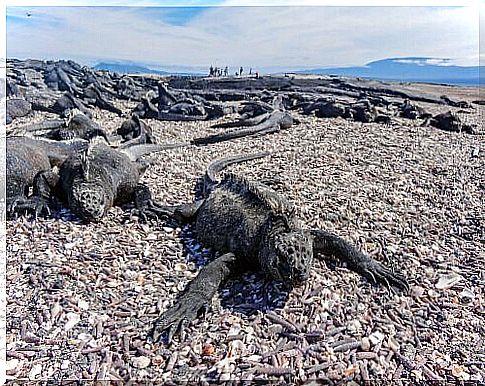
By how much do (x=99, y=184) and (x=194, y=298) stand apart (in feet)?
8.71

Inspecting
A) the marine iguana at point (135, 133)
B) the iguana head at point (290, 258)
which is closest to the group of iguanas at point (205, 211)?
the iguana head at point (290, 258)

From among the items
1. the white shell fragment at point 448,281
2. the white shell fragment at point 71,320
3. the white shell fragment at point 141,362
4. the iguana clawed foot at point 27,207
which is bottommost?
the white shell fragment at point 141,362

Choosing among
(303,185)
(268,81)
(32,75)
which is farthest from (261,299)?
(32,75)

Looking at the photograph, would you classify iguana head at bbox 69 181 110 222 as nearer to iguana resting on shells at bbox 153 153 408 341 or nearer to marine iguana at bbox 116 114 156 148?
iguana resting on shells at bbox 153 153 408 341

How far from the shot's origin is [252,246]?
14.1ft

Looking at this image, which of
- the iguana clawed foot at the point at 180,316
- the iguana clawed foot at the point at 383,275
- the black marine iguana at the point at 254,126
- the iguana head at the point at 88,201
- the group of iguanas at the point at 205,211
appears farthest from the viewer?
the black marine iguana at the point at 254,126

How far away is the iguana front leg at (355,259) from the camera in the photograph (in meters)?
4.22

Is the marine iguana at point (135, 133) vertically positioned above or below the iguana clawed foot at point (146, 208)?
above

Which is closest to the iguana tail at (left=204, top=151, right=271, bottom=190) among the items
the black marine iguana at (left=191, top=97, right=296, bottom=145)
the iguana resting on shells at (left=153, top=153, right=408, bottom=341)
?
the iguana resting on shells at (left=153, top=153, right=408, bottom=341)

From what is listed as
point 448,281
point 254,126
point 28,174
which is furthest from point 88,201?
point 254,126

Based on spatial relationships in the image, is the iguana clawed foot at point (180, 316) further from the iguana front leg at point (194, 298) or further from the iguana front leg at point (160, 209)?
the iguana front leg at point (160, 209)

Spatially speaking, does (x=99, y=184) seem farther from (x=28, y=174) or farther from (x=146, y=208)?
(x=28, y=174)

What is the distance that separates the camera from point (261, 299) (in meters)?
3.95

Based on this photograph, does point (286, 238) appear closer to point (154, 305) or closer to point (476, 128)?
point (154, 305)
